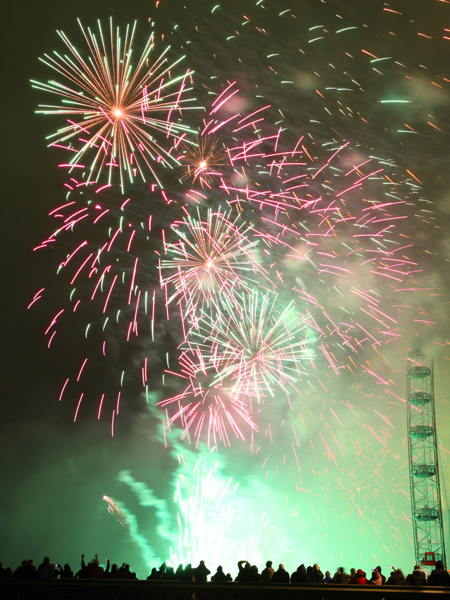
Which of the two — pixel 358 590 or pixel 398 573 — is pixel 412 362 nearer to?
pixel 398 573

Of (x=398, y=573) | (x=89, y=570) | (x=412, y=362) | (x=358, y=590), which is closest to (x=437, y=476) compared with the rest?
(x=412, y=362)

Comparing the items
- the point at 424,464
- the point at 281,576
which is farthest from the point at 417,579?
the point at 424,464

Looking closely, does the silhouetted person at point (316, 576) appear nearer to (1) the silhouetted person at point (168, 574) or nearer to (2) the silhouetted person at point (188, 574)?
(2) the silhouetted person at point (188, 574)

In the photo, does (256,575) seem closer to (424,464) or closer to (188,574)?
(188,574)

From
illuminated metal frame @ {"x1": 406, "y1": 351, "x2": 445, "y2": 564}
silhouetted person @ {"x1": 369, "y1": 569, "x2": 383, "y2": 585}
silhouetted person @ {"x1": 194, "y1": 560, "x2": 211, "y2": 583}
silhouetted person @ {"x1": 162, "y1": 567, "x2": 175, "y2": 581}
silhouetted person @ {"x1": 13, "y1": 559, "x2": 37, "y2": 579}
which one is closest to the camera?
silhouetted person @ {"x1": 194, "y1": 560, "x2": 211, "y2": 583}

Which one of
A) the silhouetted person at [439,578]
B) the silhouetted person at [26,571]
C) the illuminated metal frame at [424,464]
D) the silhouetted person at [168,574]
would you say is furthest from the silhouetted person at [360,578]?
the illuminated metal frame at [424,464]

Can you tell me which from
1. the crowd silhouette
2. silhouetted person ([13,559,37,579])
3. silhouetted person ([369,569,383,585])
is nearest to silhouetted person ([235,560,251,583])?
the crowd silhouette

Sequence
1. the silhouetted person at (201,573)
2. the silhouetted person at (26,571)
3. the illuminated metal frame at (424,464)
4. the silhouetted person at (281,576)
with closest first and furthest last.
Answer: the silhouetted person at (281,576), the silhouetted person at (201,573), the silhouetted person at (26,571), the illuminated metal frame at (424,464)

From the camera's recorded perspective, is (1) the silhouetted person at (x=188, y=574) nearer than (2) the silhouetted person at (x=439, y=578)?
No

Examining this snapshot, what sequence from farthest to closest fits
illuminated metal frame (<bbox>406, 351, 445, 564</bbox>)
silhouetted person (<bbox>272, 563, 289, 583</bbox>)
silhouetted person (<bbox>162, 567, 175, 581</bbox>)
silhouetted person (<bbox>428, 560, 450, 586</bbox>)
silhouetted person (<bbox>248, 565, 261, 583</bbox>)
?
illuminated metal frame (<bbox>406, 351, 445, 564</bbox>) < silhouetted person (<bbox>162, 567, 175, 581</bbox>) < silhouetted person (<bbox>248, 565, 261, 583</bbox>) < silhouetted person (<bbox>272, 563, 289, 583</bbox>) < silhouetted person (<bbox>428, 560, 450, 586</bbox>)

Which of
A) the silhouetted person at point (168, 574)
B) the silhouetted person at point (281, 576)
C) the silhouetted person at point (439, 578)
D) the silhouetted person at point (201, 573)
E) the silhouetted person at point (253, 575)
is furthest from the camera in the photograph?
the silhouetted person at point (168, 574)

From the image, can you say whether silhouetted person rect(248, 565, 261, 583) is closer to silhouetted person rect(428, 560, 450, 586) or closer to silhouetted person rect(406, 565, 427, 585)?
silhouetted person rect(406, 565, 427, 585)
